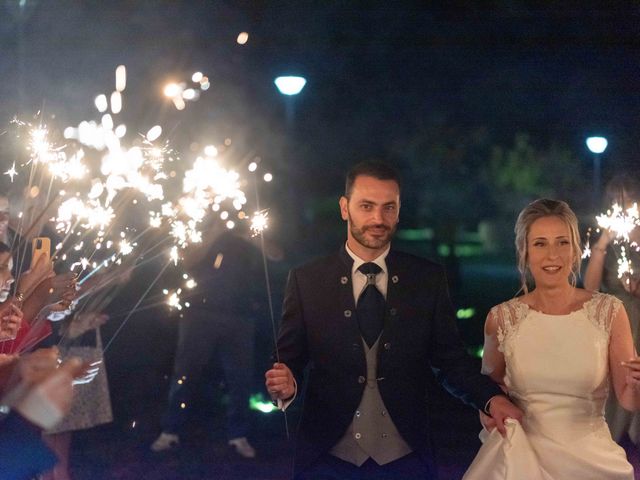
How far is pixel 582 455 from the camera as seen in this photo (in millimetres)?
3955

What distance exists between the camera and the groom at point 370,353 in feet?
12.8

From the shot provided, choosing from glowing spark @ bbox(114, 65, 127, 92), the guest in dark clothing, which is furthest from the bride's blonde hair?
glowing spark @ bbox(114, 65, 127, 92)

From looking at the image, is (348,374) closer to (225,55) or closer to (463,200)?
(225,55)

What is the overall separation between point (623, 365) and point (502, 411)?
0.53 metres

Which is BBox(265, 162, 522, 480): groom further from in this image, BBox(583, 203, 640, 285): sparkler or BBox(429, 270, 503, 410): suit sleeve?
BBox(583, 203, 640, 285): sparkler


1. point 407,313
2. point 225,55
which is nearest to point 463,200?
point 225,55

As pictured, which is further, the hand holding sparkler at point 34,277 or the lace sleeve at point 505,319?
the hand holding sparkler at point 34,277

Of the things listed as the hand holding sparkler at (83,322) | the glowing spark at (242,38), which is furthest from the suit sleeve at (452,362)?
the glowing spark at (242,38)

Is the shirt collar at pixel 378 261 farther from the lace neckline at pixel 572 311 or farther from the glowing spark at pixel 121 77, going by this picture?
the glowing spark at pixel 121 77

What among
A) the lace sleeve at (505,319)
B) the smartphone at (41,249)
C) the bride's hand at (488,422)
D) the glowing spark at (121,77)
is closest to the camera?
the bride's hand at (488,422)

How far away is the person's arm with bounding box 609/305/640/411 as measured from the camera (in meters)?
3.71

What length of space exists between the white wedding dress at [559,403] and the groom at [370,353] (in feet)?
0.63

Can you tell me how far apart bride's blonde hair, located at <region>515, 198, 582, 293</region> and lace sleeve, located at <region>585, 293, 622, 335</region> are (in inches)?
7.2

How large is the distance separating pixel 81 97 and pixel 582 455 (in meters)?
7.15
